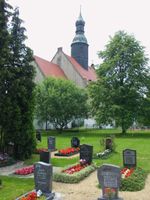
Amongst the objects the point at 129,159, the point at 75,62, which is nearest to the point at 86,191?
the point at 129,159

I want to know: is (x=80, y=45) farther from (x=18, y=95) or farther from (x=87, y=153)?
(x=87, y=153)

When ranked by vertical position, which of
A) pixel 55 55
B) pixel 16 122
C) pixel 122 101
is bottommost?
pixel 16 122

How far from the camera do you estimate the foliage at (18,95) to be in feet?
61.3

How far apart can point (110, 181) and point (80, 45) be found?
2136 inches

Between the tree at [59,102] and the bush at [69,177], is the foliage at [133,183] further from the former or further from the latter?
the tree at [59,102]

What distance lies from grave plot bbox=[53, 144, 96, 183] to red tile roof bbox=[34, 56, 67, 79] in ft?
127

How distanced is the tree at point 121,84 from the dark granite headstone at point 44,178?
27.9 m

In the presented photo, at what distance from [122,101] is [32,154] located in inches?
863

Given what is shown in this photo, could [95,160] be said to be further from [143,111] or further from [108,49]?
[108,49]

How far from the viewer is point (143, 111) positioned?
132 ft

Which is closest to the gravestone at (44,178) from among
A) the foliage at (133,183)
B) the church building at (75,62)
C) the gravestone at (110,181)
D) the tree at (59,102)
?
the gravestone at (110,181)

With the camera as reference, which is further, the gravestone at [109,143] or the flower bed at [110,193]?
the gravestone at [109,143]

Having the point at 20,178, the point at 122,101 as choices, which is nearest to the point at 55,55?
the point at 122,101

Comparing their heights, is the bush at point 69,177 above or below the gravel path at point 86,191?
above
